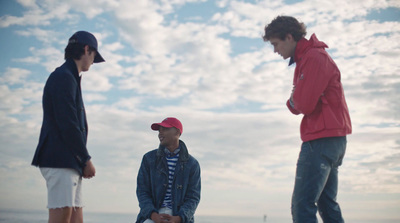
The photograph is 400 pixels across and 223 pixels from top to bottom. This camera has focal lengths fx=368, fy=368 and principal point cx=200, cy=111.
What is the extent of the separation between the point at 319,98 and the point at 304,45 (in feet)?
1.74

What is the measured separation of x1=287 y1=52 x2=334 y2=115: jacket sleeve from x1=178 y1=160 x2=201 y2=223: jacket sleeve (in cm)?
236

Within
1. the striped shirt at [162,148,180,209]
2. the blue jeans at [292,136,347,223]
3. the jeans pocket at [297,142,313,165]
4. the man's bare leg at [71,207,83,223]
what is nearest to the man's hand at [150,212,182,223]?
the striped shirt at [162,148,180,209]

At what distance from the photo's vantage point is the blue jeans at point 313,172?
295 centimetres

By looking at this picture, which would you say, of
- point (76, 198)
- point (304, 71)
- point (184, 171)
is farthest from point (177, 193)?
point (304, 71)

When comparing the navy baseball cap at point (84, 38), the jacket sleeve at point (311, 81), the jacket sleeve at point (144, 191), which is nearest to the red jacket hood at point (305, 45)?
the jacket sleeve at point (311, 81)

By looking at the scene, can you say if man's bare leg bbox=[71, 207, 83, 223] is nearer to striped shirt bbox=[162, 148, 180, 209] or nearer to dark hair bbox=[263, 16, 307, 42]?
striped shirt bbox=[162, 148, 180, 209]

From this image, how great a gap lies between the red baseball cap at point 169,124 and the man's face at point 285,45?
2.28 m

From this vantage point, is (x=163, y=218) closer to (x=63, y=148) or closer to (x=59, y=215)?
(x=59, y=215)

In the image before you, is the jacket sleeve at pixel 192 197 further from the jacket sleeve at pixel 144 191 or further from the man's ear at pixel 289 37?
the man's ear at pixel 289 37

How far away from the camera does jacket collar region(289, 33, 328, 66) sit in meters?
3.30

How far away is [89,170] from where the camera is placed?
10.3 feet

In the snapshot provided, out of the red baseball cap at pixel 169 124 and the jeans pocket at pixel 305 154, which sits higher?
the red baseball cap at pixel 169 124

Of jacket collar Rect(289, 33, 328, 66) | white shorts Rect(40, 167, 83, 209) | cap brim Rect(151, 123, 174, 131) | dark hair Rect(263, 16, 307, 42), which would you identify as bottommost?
white shorts Rect(40, 167, 83, 209)

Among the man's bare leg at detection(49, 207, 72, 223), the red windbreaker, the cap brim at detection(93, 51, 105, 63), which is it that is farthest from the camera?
the cap brim at detection(93, 51, 105, 63)
